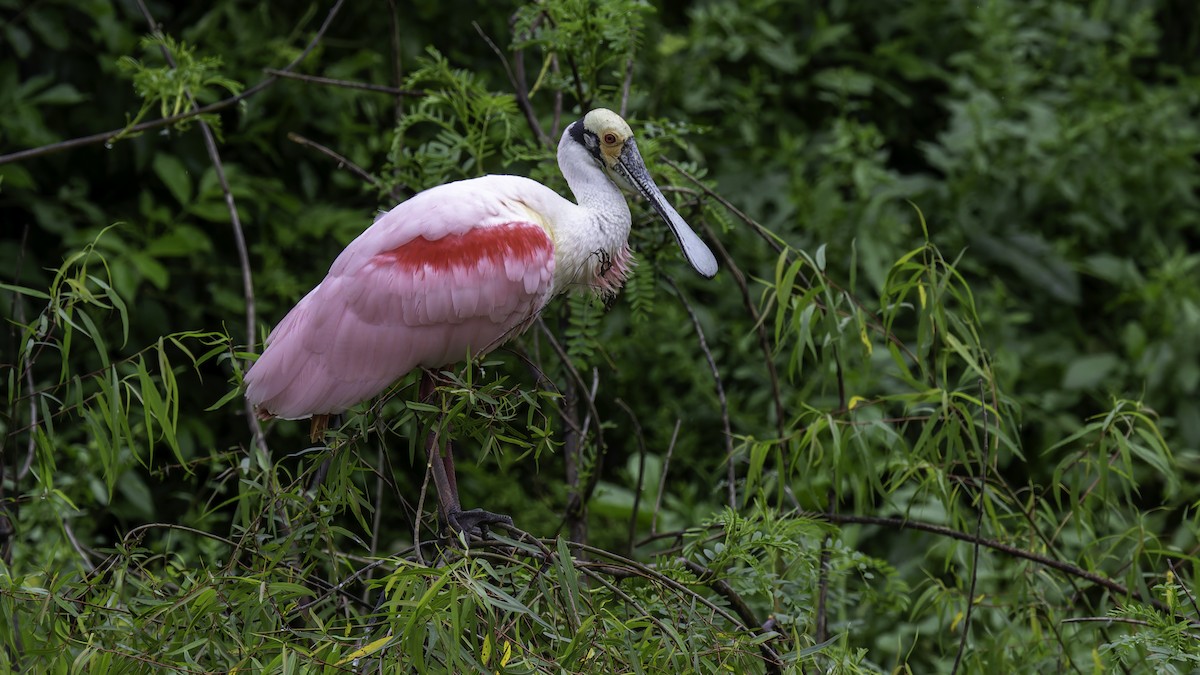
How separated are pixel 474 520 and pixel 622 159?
0.85 metres

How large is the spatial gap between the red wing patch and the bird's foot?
1.67 ft

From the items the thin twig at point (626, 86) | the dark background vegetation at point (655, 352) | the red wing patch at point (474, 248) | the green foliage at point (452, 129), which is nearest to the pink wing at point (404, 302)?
the red wing patch at point (474, 248)

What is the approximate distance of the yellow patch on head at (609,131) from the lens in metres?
3.13

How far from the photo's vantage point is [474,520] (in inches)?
114

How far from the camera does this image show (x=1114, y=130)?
5.70 meters

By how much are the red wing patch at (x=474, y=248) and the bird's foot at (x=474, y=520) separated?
508 mm

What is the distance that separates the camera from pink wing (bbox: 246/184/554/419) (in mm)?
2953

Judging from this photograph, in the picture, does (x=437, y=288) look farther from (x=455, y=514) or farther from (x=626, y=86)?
(x=626, y=86)

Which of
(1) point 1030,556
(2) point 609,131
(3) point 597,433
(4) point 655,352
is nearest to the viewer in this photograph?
(1) point 1030,556

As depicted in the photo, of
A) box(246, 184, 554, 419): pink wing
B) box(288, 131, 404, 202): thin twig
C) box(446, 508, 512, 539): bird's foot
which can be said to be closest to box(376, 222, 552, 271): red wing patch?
box(246, 184, 554, 419): pink wing

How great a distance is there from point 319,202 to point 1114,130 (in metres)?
3.08

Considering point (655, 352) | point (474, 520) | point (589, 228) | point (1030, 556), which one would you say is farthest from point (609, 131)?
point (655, 352)

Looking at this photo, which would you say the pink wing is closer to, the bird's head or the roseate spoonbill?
the roseate spoonbill

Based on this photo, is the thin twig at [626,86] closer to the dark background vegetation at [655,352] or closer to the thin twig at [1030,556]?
the dark background vegetation at [655,352]
